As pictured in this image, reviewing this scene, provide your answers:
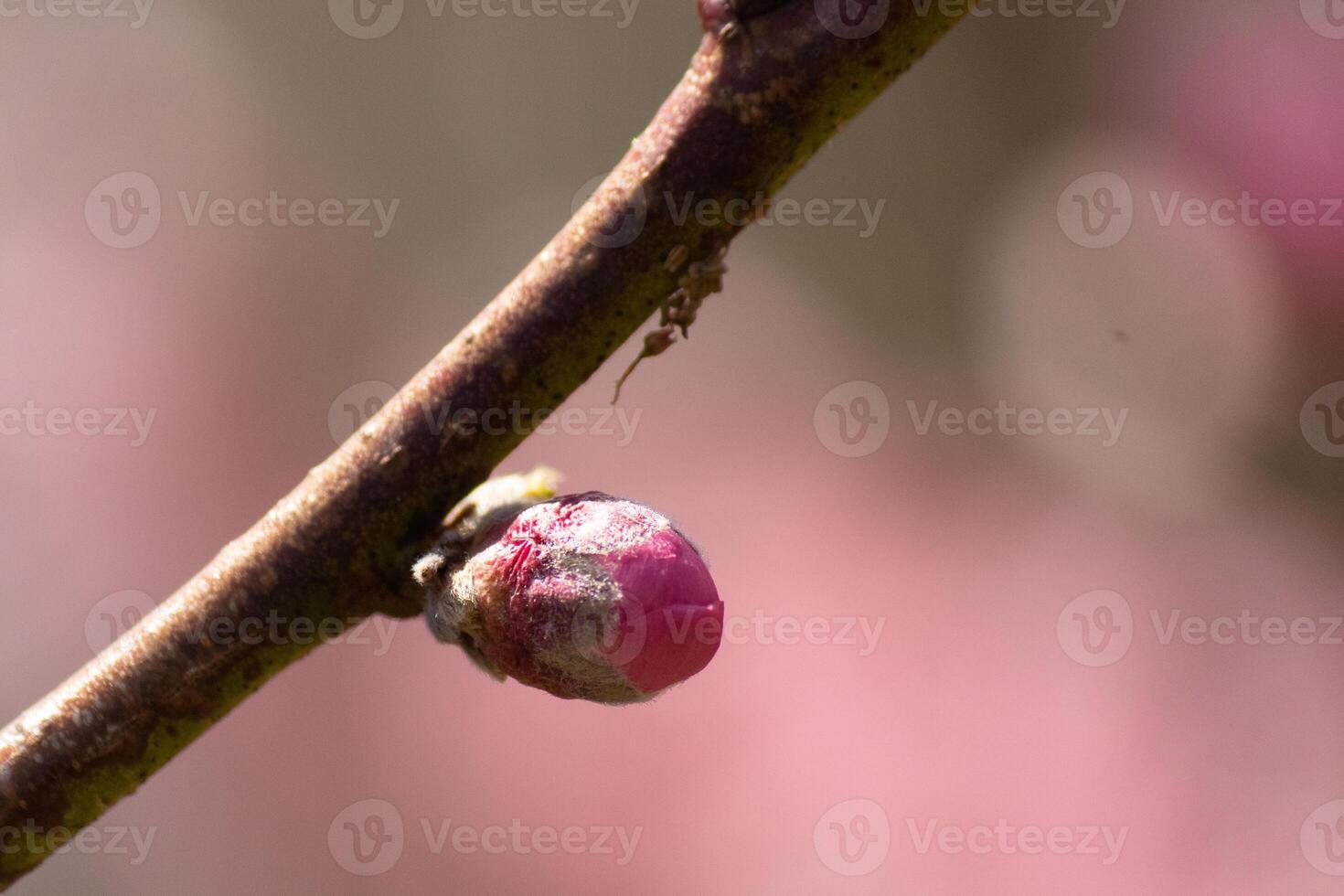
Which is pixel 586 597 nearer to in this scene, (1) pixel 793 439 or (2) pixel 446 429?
(2) pixel 446 429

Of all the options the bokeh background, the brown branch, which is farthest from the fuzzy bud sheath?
the bokeh background

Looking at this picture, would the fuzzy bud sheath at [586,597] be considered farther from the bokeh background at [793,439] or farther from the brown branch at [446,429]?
the bokeh background at [793,439]

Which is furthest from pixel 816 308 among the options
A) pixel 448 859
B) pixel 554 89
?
pixel 448 859

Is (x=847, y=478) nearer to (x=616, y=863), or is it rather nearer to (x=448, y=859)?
(x=616, y=863)

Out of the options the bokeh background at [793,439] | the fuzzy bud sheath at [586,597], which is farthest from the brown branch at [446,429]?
the bokeh background at [793,439]

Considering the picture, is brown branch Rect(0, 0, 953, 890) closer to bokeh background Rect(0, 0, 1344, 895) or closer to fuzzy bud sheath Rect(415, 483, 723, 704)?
fuzzy bud sheath Rect(415, 483, 723, 704)
